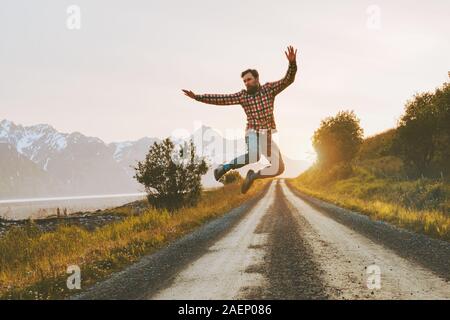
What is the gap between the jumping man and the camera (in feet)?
18.4

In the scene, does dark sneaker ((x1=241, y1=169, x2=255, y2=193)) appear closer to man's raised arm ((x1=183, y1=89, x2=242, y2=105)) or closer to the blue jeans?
the blue jeans

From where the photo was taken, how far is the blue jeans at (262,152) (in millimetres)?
5902

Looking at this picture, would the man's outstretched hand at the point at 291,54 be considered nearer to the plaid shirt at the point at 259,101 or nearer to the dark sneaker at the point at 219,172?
the plaid shirt at the point at 259,101

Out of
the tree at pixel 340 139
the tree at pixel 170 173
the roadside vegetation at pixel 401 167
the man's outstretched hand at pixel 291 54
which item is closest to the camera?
the man's outstretched hand at pixel 291 54

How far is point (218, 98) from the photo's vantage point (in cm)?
600

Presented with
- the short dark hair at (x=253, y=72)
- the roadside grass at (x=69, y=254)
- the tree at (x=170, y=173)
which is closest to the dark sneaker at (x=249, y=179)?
the short dark hair at (x=253, y=72)

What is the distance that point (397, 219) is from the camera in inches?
607

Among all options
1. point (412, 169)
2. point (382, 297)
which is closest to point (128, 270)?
point (382, 297)

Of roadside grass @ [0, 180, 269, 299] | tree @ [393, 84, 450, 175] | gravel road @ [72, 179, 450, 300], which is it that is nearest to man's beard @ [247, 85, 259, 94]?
gravel road @ [72, 179, 450, 300]

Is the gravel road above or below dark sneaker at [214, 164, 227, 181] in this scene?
below

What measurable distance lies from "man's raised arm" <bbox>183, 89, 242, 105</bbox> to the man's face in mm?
214

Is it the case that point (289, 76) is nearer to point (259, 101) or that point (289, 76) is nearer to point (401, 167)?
point (259, 101)

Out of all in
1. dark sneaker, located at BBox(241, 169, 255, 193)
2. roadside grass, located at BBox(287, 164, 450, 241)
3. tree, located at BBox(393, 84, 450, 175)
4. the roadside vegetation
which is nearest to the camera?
dark sneaker, located at BBox(241, 169, 255, 193)
